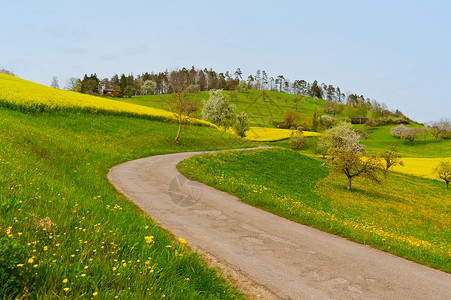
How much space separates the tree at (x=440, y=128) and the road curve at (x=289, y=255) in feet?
428

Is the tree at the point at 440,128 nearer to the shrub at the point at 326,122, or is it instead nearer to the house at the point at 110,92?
the shrub at the point at 326,122

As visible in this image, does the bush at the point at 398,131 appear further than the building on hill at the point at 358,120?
No

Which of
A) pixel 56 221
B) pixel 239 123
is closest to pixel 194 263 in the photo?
pixel 56 221

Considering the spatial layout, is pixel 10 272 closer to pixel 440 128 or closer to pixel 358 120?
pixel 440 128

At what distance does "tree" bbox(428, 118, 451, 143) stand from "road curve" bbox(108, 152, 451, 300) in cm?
13050

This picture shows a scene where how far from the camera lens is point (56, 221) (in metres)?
5.54

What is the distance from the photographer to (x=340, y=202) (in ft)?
81.5

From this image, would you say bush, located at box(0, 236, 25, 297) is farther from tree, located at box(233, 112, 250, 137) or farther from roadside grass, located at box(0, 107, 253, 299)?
tree, located at box(233, 112, 250, 137)

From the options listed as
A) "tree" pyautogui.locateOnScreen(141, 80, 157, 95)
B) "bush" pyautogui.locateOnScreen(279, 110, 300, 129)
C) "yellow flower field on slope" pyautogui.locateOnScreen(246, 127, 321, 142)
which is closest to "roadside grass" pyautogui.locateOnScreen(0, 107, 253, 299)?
"yellow flower field on slope" pyautogui.locateOnScreen(246, 127, 321, 142)

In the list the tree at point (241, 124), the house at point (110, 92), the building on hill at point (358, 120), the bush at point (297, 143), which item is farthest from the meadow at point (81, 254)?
the building on hill at point (358, 120)

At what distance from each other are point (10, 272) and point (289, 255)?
684cm

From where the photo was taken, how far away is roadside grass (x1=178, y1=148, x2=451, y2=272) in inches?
406

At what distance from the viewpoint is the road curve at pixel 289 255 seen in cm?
618

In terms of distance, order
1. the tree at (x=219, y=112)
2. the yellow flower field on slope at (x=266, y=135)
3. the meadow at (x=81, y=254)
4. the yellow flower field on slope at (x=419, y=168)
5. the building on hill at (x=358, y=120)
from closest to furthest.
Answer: the meadow at (x=81, y=254)
the yellow flower field on slope at (x=419, y=168)
the tree at (x=219, y=112)
the yellow flower field on slope at (x=266, y=135)
the building on hill at (x=358, y=120)
